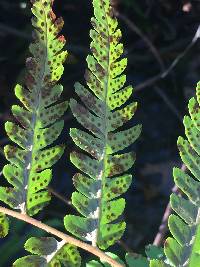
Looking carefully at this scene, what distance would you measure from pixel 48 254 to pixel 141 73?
3.61ft

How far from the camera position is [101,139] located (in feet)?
3.18

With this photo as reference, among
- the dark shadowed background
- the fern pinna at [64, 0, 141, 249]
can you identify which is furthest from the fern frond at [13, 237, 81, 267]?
the dark shadowed background

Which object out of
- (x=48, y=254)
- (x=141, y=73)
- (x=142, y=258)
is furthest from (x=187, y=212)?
(x=141, y=73)

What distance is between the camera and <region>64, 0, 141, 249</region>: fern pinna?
952 mm

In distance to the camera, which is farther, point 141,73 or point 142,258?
point 141,73

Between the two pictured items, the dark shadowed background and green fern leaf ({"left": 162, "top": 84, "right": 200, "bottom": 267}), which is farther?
the dark shadowed background

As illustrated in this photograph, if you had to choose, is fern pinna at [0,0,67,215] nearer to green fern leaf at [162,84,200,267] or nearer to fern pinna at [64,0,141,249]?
fern pinna at [64,0,141,249]

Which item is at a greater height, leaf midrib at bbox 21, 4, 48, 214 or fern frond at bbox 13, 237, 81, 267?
leaf midrib at bbox 21, 4, 48, 214

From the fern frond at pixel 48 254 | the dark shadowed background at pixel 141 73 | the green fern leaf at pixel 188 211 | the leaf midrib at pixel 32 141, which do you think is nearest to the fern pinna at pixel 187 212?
the green fern leaf at pixel 188 211

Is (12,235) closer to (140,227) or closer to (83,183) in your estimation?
(140,227)

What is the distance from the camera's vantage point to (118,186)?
3.18ft

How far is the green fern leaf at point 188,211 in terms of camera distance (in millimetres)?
942

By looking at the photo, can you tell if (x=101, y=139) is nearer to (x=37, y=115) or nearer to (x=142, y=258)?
(x=37, y=115)

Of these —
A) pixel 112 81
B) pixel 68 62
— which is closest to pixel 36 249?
pixel 112 81
